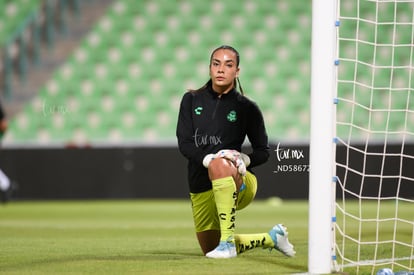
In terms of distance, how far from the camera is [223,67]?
191 inches

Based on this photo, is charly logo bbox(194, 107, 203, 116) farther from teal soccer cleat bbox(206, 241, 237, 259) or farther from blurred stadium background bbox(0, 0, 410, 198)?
blurred stadium background bbox(0, 0, 410, 198)

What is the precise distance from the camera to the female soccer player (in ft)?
15.4

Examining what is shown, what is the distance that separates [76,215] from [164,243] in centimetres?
388

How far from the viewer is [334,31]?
13.4 feet

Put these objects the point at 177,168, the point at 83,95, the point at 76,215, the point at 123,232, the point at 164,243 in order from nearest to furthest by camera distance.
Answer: the point at 164,243
the point at 123,232
the point at 76,215
the point at 177,168
the point at 83,95

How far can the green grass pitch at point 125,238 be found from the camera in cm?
455

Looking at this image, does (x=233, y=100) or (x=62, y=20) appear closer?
(x=233, y=100)

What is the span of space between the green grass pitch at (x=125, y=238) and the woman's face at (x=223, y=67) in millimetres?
1045

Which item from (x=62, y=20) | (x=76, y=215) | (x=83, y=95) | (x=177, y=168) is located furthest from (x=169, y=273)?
(x=62, y=20)

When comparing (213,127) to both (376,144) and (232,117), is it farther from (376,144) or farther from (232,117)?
(376,144)

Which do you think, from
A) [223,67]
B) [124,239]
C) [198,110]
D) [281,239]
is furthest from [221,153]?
[124,239]

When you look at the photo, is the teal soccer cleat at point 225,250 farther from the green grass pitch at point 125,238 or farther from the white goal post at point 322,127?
the white goal post at point 322,127

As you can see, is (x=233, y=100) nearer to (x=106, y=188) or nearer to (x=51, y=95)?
(x=106, y=188)

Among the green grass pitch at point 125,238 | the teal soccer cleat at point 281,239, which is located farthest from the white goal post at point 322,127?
the teal soccer cleat at point 281,239
